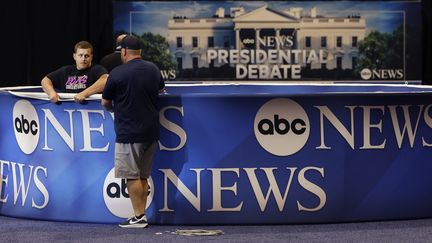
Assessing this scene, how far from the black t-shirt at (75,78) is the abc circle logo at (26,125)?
360 mm

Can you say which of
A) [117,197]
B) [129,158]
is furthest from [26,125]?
[129,158]

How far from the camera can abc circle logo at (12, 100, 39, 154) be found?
8492 millimetres

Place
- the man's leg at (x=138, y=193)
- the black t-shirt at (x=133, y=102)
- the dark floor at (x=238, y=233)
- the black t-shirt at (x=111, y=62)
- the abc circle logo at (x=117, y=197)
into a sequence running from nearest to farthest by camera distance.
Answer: the dark floor at (x=238, y=233), the black t-shirt at (x=133, y=102), the man's leg at (x=138, y=193), the abc circle logo at (x=117, y=197), the black t-shirt at (x=111, y=62)

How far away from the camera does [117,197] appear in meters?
8.27

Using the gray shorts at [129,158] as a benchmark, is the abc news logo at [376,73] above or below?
above

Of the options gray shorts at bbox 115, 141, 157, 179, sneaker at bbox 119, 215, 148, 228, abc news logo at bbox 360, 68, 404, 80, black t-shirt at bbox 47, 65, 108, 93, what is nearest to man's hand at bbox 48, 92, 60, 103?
black t-shirt at bbox 47, 65, 108, 93

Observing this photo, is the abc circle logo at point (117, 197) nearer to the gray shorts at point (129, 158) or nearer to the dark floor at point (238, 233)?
the dark floor at point (238, 233)

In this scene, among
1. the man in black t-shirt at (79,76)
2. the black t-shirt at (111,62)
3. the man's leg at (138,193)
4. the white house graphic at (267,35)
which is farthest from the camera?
the white house graphic at (267,35)

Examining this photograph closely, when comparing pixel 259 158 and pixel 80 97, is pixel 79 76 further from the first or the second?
pixel 259 158

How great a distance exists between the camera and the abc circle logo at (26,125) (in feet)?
27.9

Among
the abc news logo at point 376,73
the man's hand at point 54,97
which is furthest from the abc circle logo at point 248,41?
the man's hand at point 54,97

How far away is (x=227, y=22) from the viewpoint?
15.1 meters

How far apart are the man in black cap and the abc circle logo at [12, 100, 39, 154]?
0.88 m

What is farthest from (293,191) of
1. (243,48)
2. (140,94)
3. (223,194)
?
(243,48)
